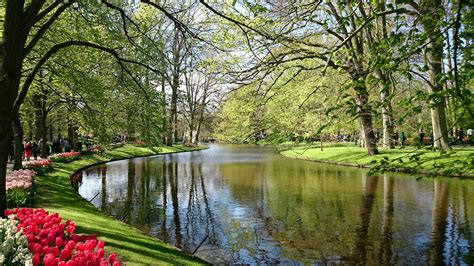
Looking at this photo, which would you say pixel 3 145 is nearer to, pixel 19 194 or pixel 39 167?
pixel 19 194

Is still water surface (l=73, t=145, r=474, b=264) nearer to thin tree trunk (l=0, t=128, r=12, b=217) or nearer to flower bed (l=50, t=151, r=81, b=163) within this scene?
thin tree trunk (l=0, t=128, r=12, b=217)

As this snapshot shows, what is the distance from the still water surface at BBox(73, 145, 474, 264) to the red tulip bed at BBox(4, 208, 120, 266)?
4.20 metres

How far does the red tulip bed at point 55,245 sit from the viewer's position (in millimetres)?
3764

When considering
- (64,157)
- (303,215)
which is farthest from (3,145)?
(64,157)

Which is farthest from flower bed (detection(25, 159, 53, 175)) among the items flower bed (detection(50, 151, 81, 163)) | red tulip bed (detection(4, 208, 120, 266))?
red tulip bed (detection(4, 208, 120, 266))

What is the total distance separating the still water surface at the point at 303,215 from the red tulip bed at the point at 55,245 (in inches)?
165

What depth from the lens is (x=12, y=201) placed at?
1051 cm

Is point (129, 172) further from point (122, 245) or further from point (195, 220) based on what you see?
point (122, 245)

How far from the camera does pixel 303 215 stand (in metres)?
13.1

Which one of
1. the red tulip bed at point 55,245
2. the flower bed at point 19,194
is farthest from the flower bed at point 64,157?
the red tulip bed at point 55,245

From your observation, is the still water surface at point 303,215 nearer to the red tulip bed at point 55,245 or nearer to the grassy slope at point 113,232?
the grassy slope at point 113,232

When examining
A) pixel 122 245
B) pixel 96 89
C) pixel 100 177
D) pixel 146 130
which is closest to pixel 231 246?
pixel 122 245

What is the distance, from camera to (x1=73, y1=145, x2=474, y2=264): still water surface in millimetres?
9242

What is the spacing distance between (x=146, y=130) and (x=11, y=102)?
143 inches
